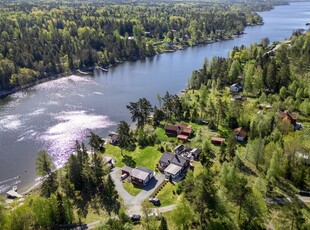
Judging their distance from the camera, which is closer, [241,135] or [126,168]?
[126,168]

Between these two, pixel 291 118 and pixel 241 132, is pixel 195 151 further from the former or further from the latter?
pixel 291 118

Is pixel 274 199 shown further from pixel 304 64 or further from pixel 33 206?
pixel 304 64

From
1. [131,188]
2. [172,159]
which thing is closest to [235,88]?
[172,159]

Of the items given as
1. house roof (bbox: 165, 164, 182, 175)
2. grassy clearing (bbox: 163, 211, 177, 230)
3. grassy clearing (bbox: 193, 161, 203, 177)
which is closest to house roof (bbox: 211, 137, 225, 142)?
grassy clearing (bbox: 193, 161, 203, 177)

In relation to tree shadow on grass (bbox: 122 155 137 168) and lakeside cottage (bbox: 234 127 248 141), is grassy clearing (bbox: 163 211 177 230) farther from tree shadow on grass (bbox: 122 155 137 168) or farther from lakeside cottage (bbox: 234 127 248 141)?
lakeside cottage (bbox: 234 127 248 141)

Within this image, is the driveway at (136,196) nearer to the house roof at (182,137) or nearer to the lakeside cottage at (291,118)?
the house roof at (182,137)

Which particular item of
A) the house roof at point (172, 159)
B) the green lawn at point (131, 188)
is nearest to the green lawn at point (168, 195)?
the green lawn at point (131, 188)
